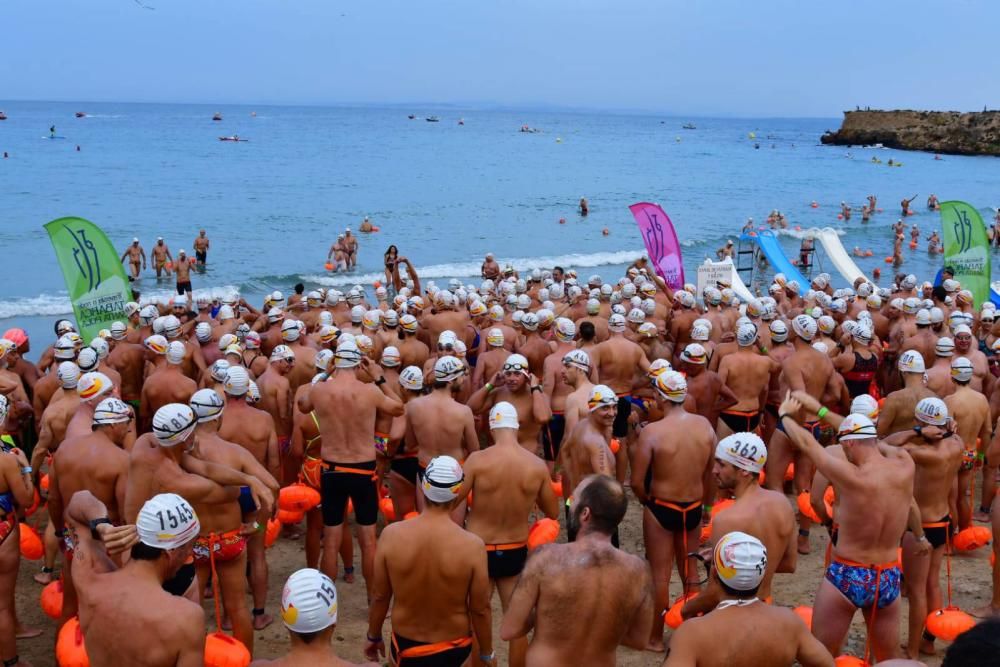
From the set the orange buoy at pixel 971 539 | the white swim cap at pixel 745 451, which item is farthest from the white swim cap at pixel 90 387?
the orange buoy at pixel 971 539

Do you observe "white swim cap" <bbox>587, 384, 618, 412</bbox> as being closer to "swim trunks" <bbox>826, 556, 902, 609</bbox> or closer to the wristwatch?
"swim trunks" <bbox>826, 556, 902, 609</bbox>

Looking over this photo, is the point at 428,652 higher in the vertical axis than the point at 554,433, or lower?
higher

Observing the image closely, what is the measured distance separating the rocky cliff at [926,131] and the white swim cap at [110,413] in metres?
98.7

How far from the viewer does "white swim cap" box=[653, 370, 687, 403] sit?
5.93 m

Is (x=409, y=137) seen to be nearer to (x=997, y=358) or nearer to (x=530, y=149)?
(x=530, y=149)

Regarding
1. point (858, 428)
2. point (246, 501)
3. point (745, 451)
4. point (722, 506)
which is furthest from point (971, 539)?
point (246, 501)

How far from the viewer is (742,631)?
332cm

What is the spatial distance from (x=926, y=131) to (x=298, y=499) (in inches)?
4248

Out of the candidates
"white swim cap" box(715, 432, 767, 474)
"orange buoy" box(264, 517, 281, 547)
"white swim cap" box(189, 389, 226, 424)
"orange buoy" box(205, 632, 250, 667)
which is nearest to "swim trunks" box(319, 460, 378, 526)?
"orange buoy" box(264, 517, 281, 547)

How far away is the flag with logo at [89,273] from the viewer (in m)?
11.0

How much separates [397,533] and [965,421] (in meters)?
5.32

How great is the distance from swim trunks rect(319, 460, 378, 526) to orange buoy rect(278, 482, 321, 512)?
14cm

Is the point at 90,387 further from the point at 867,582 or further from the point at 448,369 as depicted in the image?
the point at 867,582

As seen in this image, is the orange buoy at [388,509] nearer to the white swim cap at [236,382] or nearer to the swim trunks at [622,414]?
the white swim cap at [236,382]
